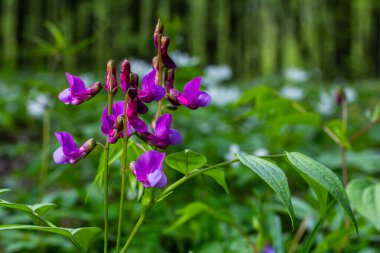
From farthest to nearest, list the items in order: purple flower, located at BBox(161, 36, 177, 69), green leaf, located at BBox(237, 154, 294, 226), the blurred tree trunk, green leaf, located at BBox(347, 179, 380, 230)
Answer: the blurred tree trunk → green leaf, located at BBox(347, 179, 380, 230) → purple flower, located at BBox(161, 36, 177, 69) → green leaf, located at BBox(237, 154, 294, 226)

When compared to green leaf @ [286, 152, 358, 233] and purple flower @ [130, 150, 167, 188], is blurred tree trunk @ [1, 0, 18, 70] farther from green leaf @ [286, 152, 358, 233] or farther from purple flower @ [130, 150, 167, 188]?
green leaf @ [286, 152, 358, 233]

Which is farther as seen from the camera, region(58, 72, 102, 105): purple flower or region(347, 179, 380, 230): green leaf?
region(347, 179, 380, 230): green leaf

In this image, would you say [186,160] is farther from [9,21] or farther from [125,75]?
[9,21]

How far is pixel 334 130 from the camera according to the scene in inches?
58.7

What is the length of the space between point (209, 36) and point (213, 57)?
884 mm

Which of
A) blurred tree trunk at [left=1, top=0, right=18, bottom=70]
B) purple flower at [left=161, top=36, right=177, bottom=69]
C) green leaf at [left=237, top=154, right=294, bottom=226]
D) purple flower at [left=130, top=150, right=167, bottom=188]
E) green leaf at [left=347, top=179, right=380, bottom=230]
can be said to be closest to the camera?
green leaf at [left=237, top=154, right=294, bottom=226]

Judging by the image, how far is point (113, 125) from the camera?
0.94 m

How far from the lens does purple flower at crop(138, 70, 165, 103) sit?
0.92m

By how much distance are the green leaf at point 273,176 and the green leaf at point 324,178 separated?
0.04 m

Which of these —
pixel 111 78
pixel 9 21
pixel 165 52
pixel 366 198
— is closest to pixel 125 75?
pixel 111 78

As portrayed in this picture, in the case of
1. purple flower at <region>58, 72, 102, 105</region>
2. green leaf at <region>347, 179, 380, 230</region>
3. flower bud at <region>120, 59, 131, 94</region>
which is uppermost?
flower bud at <region>120, 59, 131, 94</region>

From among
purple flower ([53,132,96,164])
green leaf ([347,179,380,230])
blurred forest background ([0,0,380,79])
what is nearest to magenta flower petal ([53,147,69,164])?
purple flower ([53,132,96,164])

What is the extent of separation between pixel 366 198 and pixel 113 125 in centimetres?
73

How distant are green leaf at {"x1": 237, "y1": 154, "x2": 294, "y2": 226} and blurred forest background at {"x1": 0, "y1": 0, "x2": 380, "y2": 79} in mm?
16382
